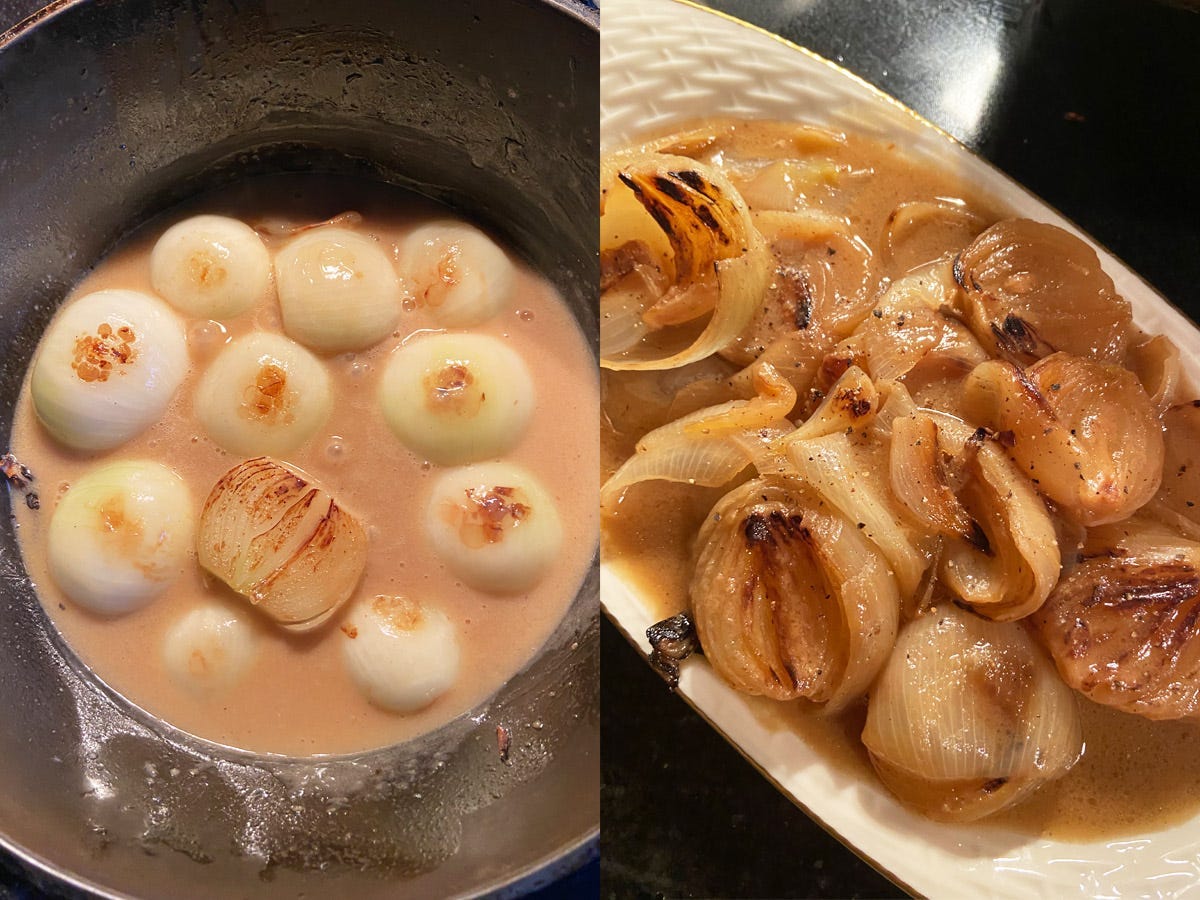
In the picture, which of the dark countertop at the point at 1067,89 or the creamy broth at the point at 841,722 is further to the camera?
the dark countertop at the point at 1067,89

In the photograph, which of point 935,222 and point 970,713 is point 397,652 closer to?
point 970,713

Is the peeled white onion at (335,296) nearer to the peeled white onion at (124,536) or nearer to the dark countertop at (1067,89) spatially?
the peeled white onion at (124,536)

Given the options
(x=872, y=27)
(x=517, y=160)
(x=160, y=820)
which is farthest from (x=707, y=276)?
(x=160, y=820)

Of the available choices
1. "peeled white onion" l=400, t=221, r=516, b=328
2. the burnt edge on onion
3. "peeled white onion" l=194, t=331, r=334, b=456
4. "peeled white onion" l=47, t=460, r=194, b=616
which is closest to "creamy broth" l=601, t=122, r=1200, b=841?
the burnt edge on onion

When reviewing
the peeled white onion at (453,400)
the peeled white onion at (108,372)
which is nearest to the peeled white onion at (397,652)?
the peeled white onion at (453,400)

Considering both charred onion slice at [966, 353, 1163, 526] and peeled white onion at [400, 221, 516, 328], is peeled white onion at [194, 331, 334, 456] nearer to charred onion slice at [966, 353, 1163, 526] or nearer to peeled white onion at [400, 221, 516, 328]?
peeled white onion at [400, 221, 516, 328]

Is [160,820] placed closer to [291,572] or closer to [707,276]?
[291,572]
